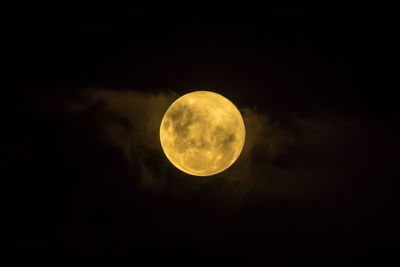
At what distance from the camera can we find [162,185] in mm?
4031

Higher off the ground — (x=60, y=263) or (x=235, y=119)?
(x=235, y=119)

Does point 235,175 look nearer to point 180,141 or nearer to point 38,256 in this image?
point 180,141

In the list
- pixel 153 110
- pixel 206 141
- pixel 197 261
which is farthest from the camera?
pixel 197 261

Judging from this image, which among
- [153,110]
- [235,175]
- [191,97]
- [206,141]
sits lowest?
[206,141]

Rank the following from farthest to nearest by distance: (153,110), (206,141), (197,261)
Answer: (197,261), (153,110), (206,141)

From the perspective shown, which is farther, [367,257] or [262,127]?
[367,257]

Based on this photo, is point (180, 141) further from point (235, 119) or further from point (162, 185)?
point (162, 185)

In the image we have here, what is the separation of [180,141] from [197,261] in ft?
6.95

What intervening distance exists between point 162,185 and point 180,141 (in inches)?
45.5

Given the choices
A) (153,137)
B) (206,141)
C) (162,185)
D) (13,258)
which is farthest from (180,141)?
(13,258)

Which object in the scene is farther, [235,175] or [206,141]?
[235,175]


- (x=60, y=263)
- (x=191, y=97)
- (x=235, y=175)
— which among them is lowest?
(x=60, y=263)

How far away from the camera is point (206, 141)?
3117 mm

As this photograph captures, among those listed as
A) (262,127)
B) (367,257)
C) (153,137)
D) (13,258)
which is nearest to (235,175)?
(262,127)
